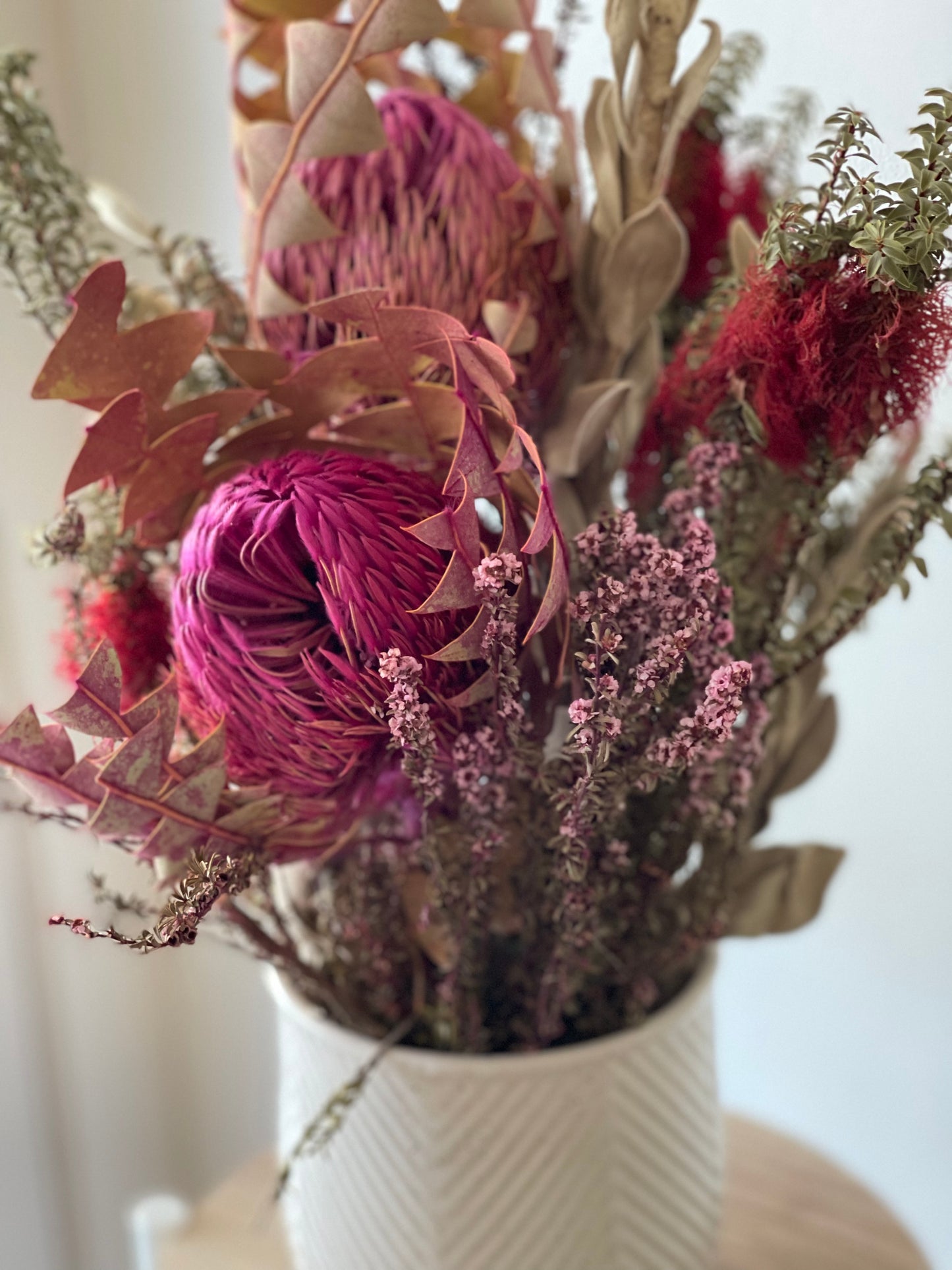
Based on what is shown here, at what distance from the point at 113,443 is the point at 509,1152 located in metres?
0.24

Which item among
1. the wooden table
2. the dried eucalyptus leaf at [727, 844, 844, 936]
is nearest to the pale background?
the wooden table

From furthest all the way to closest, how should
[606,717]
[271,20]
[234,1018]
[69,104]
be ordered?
1. [234,1018]
2. [69,104]
3. [271,20]
4. [606,717]

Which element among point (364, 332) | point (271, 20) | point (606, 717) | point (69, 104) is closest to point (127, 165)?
point (69, 104)

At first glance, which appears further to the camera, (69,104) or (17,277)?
(69,104)

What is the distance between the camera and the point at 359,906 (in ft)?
1.20

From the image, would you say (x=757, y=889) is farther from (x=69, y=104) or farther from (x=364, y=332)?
(x=69, y=104)

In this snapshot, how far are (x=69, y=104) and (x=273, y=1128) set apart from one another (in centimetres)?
75

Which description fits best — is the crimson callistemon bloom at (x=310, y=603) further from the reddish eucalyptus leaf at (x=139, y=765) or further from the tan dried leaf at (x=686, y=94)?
the tan dried leaf at (x=686, y=94)

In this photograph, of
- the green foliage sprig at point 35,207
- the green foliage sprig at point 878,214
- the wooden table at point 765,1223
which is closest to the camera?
the green foliage sprig at point 878,214

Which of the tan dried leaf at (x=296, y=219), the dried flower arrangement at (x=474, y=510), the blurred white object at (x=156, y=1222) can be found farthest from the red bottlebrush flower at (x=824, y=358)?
the blurred white object at (x=156, y=1222)

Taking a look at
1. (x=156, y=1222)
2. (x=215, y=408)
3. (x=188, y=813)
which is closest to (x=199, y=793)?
(x=188, y=813)

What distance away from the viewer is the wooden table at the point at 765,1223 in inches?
19.9

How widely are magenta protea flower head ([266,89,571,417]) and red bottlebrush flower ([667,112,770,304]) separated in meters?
0.09

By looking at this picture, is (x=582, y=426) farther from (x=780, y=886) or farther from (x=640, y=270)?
(x=780, y=886)
